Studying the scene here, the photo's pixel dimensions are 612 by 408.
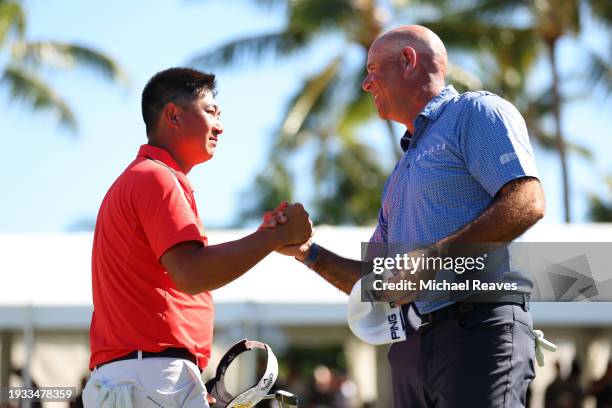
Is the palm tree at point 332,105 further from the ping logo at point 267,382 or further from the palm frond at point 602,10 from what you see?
the ping logo at point 267,382

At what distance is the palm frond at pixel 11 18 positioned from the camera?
17.0m

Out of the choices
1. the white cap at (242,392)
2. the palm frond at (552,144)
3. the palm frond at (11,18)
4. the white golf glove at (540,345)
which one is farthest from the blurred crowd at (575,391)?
the palm frond at (552,144)

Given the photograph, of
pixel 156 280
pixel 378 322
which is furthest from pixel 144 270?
pixel 378 322

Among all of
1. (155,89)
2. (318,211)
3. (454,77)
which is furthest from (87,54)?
A: (155,89)

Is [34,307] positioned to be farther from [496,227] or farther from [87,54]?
[87,54]

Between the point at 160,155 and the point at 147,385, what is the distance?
0.76 m

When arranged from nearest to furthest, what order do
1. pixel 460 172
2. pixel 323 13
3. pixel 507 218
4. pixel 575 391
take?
pixel 507 218, pixel 460 172, pixel 575 391, pixel 323 13

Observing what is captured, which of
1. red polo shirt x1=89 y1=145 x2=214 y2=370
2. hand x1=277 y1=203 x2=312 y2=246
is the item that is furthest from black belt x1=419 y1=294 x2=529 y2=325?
red polo shirt x1=89 y1=145 x2=214 y2=370

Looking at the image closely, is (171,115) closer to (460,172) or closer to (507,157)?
(460,172)

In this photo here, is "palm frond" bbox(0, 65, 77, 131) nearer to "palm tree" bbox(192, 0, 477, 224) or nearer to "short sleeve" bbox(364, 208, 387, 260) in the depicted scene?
"palm tree" bbox(192, 0, 477, 224)

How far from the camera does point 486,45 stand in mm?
20531

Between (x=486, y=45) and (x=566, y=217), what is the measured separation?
12.3 feet

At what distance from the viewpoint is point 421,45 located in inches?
144

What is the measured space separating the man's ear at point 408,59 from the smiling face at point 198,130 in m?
0.70
